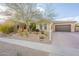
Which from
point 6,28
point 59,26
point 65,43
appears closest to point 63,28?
point 59,26

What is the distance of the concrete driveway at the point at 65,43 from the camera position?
5.97ft

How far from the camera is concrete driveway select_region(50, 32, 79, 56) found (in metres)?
1.82

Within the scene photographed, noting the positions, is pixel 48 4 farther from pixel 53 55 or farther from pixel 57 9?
pixel 53 55

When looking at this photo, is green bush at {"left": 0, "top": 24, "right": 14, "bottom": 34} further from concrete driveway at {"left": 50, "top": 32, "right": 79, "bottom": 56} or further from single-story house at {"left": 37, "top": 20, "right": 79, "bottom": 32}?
concrete driveway at {"left": 50, "top": 32, "right": 79, "bottom": 56}

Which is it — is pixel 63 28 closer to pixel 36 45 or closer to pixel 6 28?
pixel 36 45

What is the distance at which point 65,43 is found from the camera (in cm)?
184

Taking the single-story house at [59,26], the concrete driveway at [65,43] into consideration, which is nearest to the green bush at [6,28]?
the single-story house at [59,26]

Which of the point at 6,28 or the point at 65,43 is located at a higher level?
the point at 6,28

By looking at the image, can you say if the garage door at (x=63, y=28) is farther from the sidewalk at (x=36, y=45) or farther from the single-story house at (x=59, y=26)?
the sidewalk at (x=36, y=45)

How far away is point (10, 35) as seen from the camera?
1868 mm

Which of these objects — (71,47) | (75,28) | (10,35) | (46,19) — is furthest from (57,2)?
(10,35)

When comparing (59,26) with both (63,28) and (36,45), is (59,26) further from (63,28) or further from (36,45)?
(36,45)

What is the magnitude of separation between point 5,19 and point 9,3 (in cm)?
20

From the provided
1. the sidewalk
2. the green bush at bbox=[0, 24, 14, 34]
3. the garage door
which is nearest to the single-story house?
the garage door
